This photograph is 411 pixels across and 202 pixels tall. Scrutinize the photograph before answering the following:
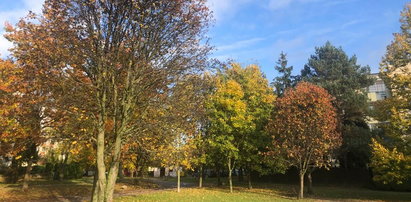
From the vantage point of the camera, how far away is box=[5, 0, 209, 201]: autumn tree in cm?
1005

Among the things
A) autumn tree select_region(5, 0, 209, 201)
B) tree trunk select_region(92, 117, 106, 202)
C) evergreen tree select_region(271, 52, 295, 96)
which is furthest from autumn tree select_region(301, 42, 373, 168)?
tree trunk select_region(92, 117, 106, 202)

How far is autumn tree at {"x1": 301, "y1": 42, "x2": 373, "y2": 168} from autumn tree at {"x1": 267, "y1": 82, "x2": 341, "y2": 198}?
915 centimetres

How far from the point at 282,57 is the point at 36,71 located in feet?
119

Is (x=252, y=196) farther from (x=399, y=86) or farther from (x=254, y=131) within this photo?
(x=399, y=86)

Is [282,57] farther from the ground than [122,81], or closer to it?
farther from the ground

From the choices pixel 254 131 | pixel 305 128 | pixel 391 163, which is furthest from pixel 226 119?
pixel 391 163

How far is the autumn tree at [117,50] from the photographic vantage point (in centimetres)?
1005

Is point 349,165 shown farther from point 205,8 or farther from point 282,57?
point 205,8

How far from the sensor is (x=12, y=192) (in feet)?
59.5

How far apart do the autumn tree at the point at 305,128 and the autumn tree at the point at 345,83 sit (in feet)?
30.0

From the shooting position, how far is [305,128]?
1938 cm

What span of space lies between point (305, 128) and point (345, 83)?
630 inches

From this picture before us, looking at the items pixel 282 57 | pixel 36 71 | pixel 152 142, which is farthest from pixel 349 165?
pixel 36 71

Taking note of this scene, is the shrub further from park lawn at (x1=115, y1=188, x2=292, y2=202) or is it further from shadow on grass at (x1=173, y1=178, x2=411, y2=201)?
park lawn at (x1=115, y1=188, x2=292, y2=202)
